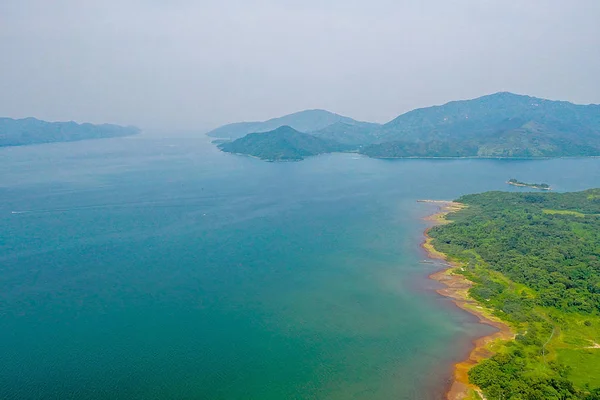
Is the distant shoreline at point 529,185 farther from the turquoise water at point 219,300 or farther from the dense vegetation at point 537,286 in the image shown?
the turquoise water at point 219,300

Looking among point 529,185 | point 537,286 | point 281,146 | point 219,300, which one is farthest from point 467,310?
point 281,146

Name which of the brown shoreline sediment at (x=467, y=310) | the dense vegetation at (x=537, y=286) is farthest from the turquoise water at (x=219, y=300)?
the dense vegetation at (x=537, y=286)

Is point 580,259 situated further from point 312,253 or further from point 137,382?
point 137,382

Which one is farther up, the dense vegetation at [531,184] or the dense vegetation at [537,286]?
the dense vegetation at [531,184]

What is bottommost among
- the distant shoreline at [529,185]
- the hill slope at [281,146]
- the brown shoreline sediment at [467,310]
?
the brown shoreline sediment at [467,310]

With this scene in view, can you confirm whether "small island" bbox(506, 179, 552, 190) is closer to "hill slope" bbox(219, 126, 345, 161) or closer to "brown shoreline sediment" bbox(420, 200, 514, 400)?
"brown shoreline sediment" bbox(420, 200, 514, 400)

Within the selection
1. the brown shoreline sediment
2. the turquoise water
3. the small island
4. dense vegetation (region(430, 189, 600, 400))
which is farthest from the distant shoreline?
the brown shoreline sediment

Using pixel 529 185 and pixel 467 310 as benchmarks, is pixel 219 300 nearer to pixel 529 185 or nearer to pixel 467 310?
pixel 467 310

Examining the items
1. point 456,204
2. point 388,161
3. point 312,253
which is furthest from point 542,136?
point 312,253
